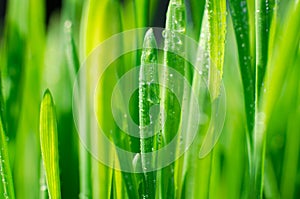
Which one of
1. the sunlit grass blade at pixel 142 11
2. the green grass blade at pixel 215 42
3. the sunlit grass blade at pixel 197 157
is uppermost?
the sunlit grass blade at pixel 142 11

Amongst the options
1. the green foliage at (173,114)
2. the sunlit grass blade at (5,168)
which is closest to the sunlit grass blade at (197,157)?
the green foliage at (173,114)

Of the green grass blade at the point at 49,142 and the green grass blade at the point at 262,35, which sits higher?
the green grass blade at the point at 262,35

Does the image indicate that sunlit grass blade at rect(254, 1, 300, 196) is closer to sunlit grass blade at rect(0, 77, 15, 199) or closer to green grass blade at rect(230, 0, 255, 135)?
green grass blade at rect(230, 0, 255, 135)

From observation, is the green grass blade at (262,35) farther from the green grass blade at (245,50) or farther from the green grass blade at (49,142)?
the green grass blade at (49,142)

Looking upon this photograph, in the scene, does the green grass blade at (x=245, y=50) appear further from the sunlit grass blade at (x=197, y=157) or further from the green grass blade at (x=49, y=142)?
the green grass blade at (x=49, y=142)

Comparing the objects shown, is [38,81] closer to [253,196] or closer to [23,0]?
[23,0]

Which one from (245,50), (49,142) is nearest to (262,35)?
(245,50)

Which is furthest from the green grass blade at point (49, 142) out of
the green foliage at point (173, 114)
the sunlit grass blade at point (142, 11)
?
the sunlit grass blade at point (142, 11)

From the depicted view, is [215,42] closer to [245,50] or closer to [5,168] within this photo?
[245,50]

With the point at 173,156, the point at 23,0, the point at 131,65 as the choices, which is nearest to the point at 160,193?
the point at 173,156
